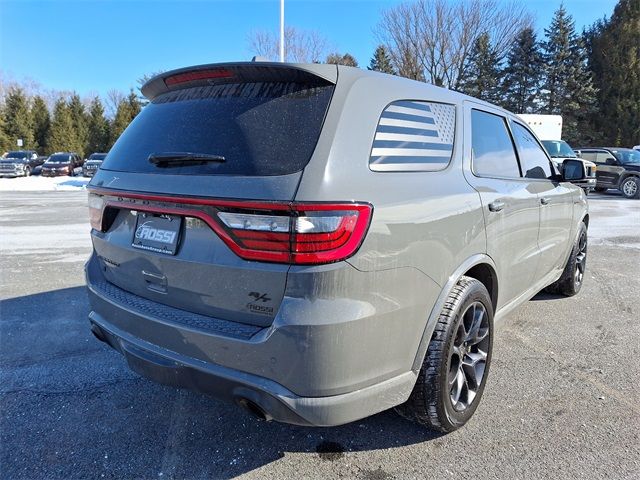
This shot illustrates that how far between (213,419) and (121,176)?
4.72 feet

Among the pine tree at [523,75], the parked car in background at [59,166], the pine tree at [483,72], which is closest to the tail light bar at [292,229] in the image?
the pine tree at [483,72]

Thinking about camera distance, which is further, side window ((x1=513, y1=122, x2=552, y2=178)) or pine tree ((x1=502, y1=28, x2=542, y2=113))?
pine tree ((x1=502, y1=28, x2=542, y2=113))

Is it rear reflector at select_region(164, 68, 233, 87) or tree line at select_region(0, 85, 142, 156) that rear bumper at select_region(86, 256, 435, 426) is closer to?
rear reflector at select_region(164, 68, 233, 87)

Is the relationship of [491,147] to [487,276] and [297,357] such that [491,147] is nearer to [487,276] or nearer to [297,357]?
[487,276]

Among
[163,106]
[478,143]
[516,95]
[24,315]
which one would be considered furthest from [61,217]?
[516,95]

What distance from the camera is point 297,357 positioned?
176 cm

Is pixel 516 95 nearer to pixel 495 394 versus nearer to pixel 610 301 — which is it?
pixel 610 301

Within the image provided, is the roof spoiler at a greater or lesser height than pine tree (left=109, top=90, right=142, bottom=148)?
lesser

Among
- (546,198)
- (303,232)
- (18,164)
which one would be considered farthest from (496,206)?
(18,164)

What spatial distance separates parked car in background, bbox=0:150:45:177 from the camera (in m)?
29.2

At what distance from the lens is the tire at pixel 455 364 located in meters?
2.23

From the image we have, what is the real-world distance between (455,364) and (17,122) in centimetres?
5133

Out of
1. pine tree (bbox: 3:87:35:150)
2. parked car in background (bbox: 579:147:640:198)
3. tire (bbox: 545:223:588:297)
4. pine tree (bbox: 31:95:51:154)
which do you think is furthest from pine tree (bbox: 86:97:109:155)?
tire (bbox: 545:223:588:297)

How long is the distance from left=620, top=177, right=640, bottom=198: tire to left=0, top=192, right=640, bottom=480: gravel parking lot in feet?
50.1
